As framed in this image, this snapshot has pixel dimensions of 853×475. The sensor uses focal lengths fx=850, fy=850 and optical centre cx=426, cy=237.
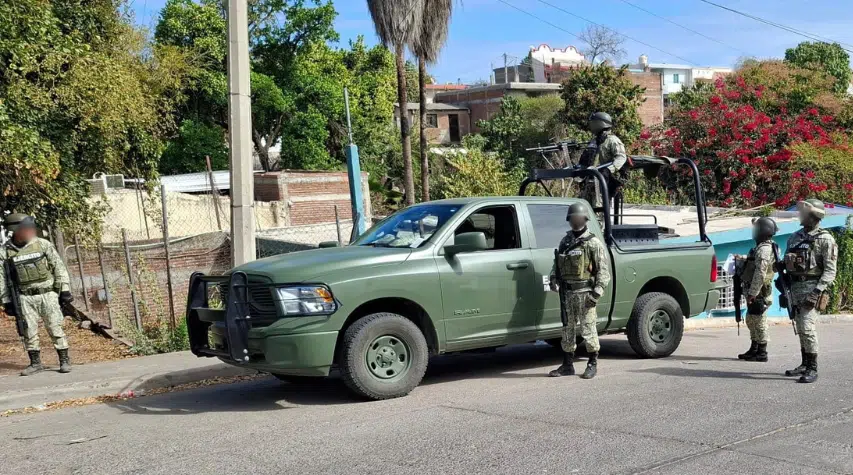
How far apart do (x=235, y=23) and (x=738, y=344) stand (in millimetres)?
7696

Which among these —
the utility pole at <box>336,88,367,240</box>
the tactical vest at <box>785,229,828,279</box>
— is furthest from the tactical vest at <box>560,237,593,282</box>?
the utility pole at <box>336,88,367,240</box>

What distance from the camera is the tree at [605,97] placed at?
131ft

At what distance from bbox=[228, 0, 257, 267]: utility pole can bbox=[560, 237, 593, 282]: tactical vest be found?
3.73 metres

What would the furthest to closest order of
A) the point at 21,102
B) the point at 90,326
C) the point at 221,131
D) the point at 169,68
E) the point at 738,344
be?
1. the point at 221,131
2. the point at 169,68
3. the point at 90,326
4. the point at 738,344
5. the point at 21,102

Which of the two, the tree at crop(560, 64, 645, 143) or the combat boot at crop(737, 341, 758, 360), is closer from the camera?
the combat boot at crop(737, 341, 758, 360)

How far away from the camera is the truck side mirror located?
299 inches

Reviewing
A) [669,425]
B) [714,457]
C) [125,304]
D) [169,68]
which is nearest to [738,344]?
[669,425]

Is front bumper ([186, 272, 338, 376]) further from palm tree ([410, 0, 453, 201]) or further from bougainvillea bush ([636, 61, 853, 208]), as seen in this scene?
bougainvillea bush ([636, 61, 853, 208])

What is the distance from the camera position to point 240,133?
9789 mm

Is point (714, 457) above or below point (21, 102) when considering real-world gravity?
below

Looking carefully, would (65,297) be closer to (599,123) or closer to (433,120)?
(599,123)

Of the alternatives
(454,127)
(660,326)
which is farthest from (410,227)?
(454,127)

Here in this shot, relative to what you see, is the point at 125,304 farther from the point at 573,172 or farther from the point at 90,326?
the point at 573,172

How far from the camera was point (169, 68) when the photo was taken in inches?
811
